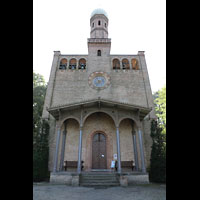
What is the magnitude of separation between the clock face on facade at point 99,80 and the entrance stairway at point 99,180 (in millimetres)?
9257

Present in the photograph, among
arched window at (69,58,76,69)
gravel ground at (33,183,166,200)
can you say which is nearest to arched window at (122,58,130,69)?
arched window at (69,58,76,69)

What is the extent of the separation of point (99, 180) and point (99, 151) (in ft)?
14.2

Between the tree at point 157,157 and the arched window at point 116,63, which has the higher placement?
the arched window at point 116,63

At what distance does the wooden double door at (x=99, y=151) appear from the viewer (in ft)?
45.5

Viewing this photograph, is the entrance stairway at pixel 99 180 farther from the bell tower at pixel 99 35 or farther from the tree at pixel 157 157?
the bell tower at pixel 99 35

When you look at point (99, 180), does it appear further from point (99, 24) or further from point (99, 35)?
point (99, 24)

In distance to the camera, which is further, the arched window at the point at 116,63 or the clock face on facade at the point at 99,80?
the arched window at the point at 116,63

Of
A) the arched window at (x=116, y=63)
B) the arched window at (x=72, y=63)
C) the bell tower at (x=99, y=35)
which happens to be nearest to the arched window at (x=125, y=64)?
the arched window at (x=116, y=63)
